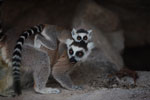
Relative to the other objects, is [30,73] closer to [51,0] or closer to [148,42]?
[51,0]

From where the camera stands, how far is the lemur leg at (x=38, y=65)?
4680 millimetres

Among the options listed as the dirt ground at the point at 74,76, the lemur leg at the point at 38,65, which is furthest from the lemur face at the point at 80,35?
the dirt ground at the point at 74,76

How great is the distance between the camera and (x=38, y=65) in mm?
4723

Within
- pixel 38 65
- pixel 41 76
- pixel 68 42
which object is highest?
pixel 68 42

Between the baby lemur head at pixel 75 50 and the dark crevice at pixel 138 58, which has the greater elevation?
the baby lemur head at pixel 75 50

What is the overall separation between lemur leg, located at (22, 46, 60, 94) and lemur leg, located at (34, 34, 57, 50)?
156 mm

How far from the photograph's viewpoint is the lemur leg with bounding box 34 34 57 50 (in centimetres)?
484

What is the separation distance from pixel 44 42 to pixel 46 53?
210mm

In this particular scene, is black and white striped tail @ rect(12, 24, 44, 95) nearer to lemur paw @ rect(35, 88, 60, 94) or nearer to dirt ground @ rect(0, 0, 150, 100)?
dirt ground @ rect(0, 0, 150, 100)

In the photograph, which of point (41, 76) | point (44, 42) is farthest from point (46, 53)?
point (41, 76)

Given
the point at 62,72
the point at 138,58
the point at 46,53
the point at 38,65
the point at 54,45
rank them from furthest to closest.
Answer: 1. the point at 138,58
2. the point at 62,72
3. the point at 54,45
4. the point at 46,53
5. the point at 38,65

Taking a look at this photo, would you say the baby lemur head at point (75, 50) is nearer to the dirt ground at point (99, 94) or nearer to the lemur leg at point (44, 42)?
the lemur leg at point (44, 42)

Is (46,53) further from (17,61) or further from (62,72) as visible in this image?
(17,61)

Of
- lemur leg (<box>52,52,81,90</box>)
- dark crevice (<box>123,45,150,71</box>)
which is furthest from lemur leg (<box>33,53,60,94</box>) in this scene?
dark crevice (<box>123,45,150,71</box>)
